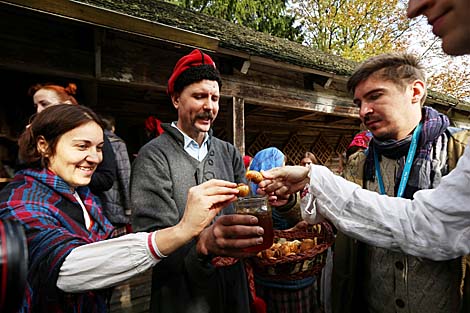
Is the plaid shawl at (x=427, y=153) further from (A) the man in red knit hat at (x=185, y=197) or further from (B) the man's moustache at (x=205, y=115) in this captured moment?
(B) the man's moustache at (x=205, y=115)

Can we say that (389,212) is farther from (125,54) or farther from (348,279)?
(125,54)

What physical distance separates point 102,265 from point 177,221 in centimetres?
47

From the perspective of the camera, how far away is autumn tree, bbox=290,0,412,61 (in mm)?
18250

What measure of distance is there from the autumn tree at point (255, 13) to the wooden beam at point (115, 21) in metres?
13.2

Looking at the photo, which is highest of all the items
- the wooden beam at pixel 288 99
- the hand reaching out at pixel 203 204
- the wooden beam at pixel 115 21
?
the wooden beam at pixel 115 21

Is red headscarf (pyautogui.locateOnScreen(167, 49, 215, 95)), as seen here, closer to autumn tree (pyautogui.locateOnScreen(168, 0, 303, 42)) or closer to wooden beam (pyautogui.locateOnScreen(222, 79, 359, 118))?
wooden beam (pyautogui.locateOnScreen(222, 79, 359, 118))

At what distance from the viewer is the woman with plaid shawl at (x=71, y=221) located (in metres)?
1.00

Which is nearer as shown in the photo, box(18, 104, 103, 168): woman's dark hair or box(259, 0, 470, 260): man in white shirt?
box(259, 0, 470, 260): man in white shirt

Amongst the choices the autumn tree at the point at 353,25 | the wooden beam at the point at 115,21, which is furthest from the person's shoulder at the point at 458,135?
the autumn tree at the point at 353,25

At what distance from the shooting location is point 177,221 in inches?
55.8

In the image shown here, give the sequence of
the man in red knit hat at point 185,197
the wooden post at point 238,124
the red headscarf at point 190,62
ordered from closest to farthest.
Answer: the man in red knit hat at point 185,197
the red headscarf at point 190,62
the wooden post at point 238,124

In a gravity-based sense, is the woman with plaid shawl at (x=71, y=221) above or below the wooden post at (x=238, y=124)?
below

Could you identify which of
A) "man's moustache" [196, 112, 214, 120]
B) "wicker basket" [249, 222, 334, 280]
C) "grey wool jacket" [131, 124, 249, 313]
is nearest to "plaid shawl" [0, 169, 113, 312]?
"grey wool jacket" [131, 124, 249, 313]

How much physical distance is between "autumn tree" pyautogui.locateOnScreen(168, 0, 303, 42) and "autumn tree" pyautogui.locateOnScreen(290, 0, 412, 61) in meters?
1.45
